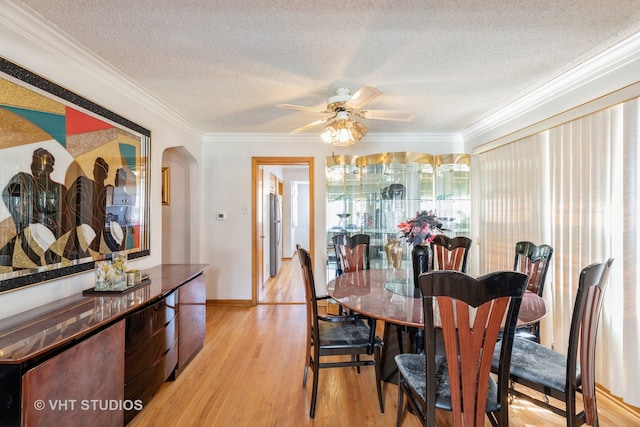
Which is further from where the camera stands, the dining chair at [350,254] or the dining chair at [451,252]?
the dining chair at [350,254]

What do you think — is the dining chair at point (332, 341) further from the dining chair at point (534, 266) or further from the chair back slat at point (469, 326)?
the dining chair at point (534, 266)

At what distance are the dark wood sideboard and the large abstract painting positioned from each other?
0.97ft

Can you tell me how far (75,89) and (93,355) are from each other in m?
1.71

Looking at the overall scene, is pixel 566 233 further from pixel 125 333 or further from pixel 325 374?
pixel 125 333

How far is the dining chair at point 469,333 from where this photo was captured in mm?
1129

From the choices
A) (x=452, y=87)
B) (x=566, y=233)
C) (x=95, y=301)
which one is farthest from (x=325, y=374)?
(x=452, y=87)

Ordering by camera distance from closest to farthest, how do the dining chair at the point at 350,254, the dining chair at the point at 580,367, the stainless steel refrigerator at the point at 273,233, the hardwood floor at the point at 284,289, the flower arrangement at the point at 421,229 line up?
the dining chair at the point at 580,367
the flower arrangement at the point at 421,229
the dining chair at the point at 350,254
the hardwood floor at the point at 284,289
the stainless steel refrigerator at the point at 273,233

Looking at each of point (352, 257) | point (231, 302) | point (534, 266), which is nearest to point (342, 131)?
point (352, 257)

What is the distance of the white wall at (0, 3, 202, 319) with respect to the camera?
1506 mm

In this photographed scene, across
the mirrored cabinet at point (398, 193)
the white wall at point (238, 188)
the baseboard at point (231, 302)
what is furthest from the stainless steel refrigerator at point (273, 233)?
the mirrored cabinet at point (398, 193)

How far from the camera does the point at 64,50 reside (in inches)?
71.4

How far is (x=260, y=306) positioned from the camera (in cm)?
401

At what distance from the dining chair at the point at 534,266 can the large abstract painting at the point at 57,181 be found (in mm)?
3016

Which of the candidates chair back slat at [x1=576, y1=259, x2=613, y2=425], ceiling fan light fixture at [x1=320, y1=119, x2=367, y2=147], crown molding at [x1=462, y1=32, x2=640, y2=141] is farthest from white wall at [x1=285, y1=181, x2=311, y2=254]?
chair back slat at [x1=576, y1=259, x2=613, y2=425]
